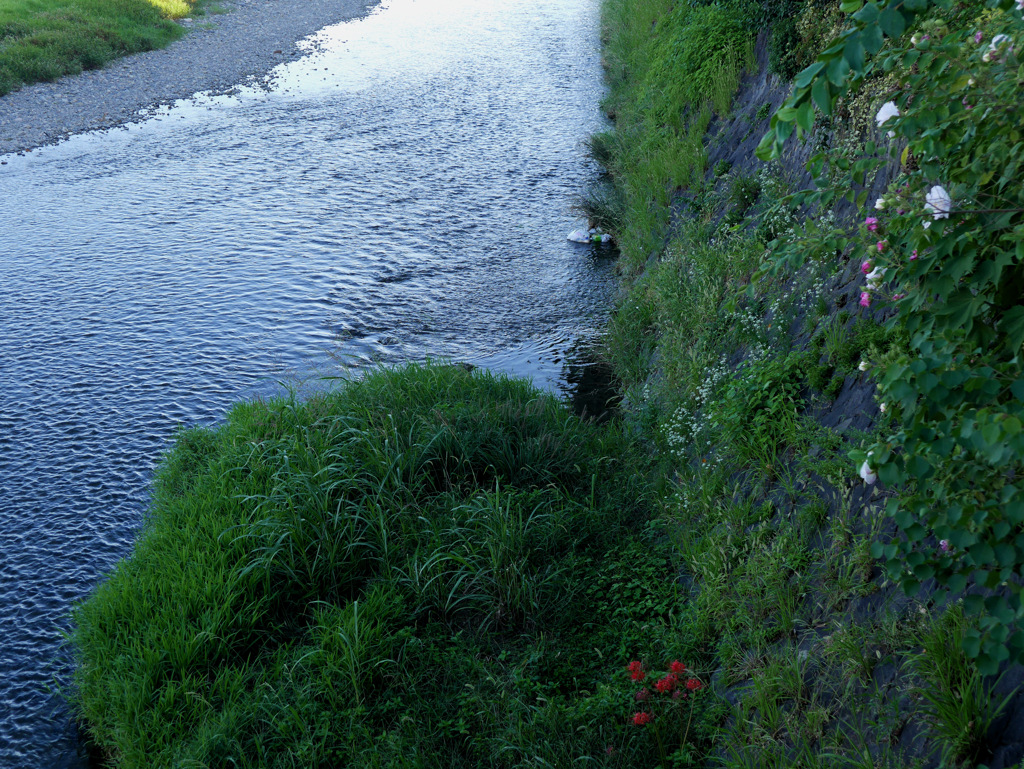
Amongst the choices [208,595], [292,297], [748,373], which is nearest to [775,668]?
[748,373]

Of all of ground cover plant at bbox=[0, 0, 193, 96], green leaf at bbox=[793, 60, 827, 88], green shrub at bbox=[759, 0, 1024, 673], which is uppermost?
green leaf at bbox=[793, 60, 827, 88]

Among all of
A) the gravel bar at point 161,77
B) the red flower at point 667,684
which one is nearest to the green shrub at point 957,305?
the red flower at point 667,684

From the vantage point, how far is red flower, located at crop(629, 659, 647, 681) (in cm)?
415

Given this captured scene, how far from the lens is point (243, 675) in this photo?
4480 millimetres

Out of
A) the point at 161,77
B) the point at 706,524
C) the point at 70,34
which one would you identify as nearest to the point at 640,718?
the point at 706,524

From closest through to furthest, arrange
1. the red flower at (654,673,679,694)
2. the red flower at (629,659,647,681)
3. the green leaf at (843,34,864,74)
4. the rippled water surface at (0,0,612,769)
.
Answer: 1. the green leaf at (843,34,864,74)
2. the red flower at (654,673,679,694)
3. the red flower at (629,659,647,681)
4. the rippled water surface at (0,0,612,769)

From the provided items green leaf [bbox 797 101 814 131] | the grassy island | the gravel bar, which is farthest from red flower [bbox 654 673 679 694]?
the gravel bar

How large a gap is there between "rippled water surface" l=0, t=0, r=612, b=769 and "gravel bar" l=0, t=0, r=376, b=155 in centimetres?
117

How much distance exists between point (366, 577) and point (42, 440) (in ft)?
13.8

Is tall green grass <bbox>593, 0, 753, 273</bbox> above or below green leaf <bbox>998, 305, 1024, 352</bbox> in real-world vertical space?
below

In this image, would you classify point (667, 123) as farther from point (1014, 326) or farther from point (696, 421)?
point (1014, 326)

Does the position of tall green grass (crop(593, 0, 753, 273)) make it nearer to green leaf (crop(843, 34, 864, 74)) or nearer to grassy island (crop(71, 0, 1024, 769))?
grassy island (crop(71, 0, 1024, 769))

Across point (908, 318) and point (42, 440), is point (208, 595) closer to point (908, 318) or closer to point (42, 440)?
point (42, 440)

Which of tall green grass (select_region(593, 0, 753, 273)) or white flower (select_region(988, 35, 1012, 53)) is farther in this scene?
tall green grass (select_region(593, 0, 753, 273))
